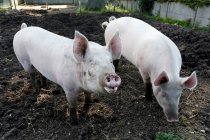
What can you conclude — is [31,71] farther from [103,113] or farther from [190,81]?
[190,81]

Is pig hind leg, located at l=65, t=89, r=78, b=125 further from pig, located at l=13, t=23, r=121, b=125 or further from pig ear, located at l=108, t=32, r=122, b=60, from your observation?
pig ear, located at l=108, t=32, r=122, b=60

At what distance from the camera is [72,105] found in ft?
10.4

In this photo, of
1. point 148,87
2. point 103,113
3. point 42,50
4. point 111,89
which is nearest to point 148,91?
point 148,87

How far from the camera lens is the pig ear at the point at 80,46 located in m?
2.62

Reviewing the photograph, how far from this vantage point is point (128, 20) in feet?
15.0

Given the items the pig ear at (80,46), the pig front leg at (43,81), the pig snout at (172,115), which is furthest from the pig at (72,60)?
the pig snout at (172,115)

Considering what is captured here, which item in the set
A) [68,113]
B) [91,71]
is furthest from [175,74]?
[68,113]

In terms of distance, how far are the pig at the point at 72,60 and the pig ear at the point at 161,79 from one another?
462 mm

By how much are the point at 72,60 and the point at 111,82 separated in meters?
0.82

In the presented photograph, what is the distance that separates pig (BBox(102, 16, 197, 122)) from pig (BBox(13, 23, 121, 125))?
377mm

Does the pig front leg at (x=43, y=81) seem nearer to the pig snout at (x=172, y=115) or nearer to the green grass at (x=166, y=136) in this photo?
the green grass at (x=166, y=136)

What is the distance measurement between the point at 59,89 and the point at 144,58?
1316 millimetres

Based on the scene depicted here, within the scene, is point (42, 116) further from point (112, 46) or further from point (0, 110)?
point (112, 46)

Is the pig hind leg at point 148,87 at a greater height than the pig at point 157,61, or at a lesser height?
lesser
